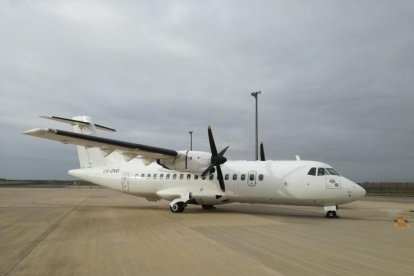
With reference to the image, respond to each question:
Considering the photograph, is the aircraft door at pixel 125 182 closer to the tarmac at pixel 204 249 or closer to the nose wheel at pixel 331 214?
the tarmac at pixel 204 249

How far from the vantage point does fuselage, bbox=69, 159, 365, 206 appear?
18027mm

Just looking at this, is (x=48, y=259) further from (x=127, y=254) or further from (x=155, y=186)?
(x=155, y=186)

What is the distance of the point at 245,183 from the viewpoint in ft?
65.8

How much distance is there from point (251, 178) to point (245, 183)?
1.39 feet

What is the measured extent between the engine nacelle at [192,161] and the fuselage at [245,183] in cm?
84

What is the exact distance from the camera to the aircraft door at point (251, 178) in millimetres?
19875

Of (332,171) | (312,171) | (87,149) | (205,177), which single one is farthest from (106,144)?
(332,171)

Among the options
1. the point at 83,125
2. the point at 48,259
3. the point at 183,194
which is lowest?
the point at 48,259

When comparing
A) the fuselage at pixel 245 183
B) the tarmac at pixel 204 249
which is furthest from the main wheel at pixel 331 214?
the tarmac at pixel 204 249

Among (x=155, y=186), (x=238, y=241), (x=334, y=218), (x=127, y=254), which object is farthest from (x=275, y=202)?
(x=127, y=254)

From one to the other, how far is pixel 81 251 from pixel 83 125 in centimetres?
1633

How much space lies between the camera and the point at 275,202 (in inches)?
770

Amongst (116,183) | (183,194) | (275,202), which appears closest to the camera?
(275,202)

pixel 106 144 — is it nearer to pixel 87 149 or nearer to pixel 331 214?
pixel 87 149
